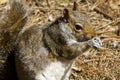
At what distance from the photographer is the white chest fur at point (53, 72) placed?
10.7 feet

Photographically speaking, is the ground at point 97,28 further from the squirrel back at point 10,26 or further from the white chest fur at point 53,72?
the white chest fur at point 53,72

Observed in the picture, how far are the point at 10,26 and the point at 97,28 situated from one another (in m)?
1.13

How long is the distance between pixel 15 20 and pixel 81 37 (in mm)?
511

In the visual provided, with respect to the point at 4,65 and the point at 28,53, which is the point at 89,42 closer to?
the point at 28,53

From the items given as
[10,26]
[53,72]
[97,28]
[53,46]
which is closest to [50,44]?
[53,46]

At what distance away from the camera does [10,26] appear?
338cm

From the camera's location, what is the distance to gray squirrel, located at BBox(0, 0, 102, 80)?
10.8 feet

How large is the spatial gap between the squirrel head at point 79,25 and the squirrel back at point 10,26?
33cm

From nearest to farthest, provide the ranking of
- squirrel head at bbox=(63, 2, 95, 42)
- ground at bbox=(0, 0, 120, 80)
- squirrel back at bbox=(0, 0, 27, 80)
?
squirrel head at bbox=(63, 2, 95, 42)
squirrel back at bbox=(0, 0, 27, 80)
ground at bbox=(0, 0, 120, 80)

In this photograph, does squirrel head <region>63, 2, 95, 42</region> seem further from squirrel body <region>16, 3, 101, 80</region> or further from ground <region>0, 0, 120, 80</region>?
ground <region>0, 0, 120, 80</region>

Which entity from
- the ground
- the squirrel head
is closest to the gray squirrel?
the squirrel head

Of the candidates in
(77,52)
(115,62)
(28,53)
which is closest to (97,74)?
(115,62)

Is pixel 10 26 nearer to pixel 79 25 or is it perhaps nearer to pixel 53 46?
pixel 53 46

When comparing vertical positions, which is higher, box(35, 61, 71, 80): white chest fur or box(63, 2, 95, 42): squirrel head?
box(63, 2, 95, 42): squirrel head
